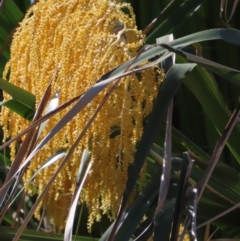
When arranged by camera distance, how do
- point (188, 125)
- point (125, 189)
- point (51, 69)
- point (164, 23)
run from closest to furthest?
point (125, 189), point (51, 69), point (164, 23), point (188, 125)

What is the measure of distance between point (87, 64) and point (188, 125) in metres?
0.61

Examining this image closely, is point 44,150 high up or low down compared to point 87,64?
down

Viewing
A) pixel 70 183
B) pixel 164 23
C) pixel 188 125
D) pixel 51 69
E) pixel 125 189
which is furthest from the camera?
pixel 188 125

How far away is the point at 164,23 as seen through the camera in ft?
4.75

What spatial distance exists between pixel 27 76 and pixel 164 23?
416 mm

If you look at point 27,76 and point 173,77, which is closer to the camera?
point 173,77

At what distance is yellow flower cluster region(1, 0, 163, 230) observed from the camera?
1.00 meters

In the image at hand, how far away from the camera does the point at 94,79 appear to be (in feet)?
3.29

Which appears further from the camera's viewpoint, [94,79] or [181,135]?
[181,135]

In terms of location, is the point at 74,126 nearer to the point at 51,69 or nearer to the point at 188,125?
the point at 51,69

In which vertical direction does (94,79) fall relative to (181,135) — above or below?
above

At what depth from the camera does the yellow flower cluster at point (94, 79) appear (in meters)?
1.00

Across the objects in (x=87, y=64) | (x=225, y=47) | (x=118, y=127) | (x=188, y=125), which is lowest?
(x=188, y=125)

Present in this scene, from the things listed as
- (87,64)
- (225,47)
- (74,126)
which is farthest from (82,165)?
(225,47)
